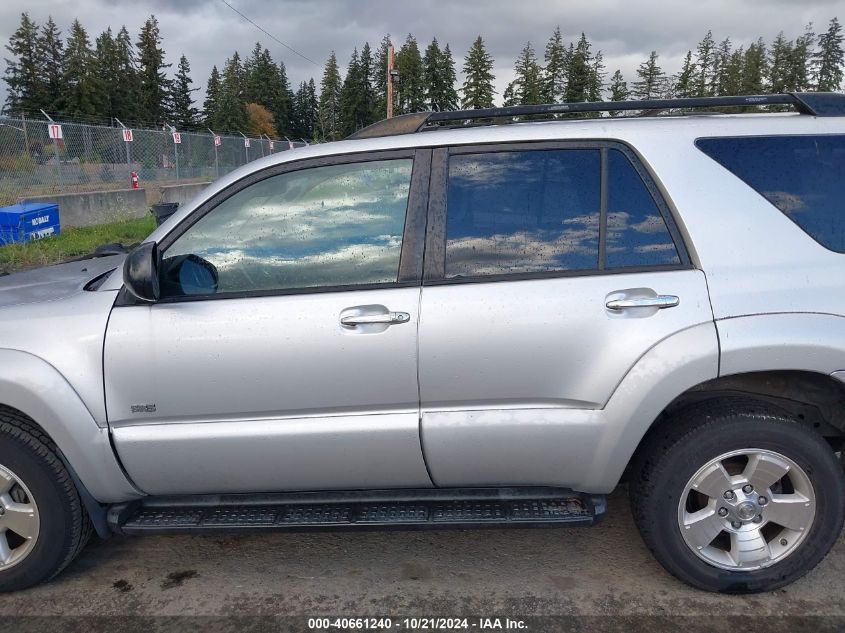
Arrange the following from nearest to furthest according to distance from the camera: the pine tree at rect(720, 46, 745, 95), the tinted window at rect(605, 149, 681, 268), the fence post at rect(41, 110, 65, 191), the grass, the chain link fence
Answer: the tinted window at rect(605, 149, 681, 268) < the grass < the chain link fence < the fence post at rect(41, 110, 65, 191) < the pine tree at rect(720, 46, 745, 95)

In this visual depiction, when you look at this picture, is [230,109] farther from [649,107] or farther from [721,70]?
[649,107]

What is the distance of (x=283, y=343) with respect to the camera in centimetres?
262

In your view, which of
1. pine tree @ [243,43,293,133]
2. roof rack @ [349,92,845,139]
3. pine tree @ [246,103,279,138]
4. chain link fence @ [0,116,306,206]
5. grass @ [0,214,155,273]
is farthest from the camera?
pine tree @ [243,43,293,133]

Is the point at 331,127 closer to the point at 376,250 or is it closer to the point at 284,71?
the point at 284,71

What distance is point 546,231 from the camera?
2721mm

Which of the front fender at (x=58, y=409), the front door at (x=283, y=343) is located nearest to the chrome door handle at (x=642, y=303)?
the front door at (x=283, y=343)

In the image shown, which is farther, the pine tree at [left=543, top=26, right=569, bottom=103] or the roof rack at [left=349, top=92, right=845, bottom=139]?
the pine tree at [left=543, top=26, right=569, bottom=103]

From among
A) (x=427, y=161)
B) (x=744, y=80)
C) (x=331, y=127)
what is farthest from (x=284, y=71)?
(x=427, y=161)

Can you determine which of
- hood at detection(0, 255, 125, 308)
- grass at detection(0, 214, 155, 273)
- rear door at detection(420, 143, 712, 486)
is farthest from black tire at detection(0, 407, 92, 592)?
grass at detection(0, 214, 155, 273)

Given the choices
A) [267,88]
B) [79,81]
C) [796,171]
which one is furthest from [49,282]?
[267,88]

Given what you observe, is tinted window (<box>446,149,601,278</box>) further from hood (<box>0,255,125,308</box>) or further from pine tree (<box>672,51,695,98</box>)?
pine tree (<box>672,51,695,98</box>)

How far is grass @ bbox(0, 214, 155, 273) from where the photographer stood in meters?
10.1

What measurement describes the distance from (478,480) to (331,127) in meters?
85.9

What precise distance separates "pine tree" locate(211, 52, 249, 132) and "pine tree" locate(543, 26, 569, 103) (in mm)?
36470
